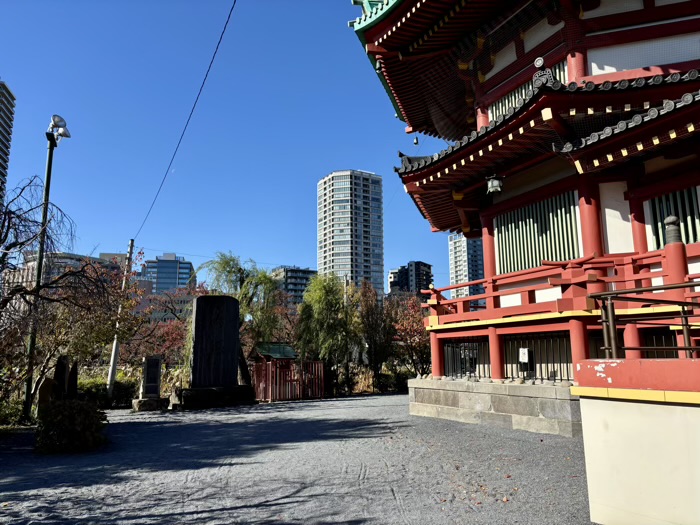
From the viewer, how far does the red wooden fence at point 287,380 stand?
18.1 meters

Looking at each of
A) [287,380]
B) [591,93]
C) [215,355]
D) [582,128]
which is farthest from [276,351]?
[591,93]

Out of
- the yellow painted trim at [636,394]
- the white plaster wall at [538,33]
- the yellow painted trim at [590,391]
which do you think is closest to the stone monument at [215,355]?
the white plaster wall at [538,33]

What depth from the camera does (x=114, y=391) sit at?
17.6 meters

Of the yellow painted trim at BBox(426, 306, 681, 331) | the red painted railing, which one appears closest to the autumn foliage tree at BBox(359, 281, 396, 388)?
the yellow painted trim at BBox(426, 306, 681, 331)

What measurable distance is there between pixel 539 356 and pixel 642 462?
21.7ft

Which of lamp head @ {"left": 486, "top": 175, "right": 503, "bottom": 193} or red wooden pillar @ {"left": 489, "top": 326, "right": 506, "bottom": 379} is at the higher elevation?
lamp head @ {"left": 486, "top": 175, "right": 503, "bottom": 193}

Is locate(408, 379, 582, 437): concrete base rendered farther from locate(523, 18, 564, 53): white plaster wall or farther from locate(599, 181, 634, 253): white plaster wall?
locate(523, 18, 564, 53): white plaster wall

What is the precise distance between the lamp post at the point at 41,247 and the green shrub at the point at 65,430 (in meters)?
1.86

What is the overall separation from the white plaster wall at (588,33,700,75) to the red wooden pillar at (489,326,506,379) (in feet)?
17.8

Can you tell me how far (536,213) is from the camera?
10242 millimetres

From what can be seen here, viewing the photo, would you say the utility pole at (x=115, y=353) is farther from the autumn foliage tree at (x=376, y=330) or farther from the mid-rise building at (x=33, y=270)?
the autumn foliage tree at (x=376, y=330)

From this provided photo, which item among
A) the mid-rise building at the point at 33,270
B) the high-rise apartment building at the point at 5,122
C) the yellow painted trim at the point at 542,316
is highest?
the high-rise apartment building at the point at 5,122

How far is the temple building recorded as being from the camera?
7.91m

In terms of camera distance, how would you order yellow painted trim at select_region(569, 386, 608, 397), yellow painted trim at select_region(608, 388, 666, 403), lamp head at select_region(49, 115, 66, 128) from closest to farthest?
yellow painted trim at select_region(608, 388, 666, 403) < yellow painted trim at select_region(569, 386, 608, 397) < lamp head at select_region(49, 115, 66, 128)
